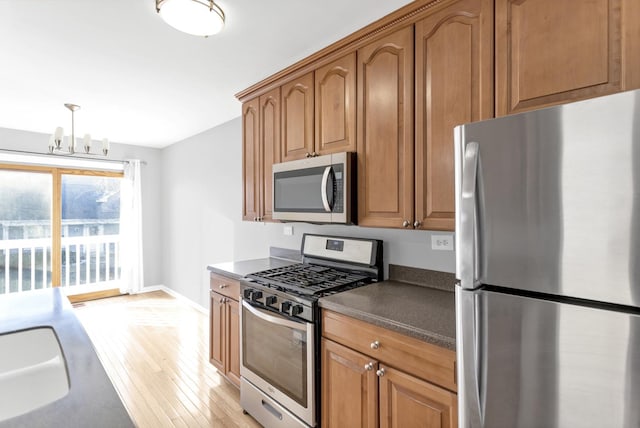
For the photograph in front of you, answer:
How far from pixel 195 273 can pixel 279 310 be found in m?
3.17

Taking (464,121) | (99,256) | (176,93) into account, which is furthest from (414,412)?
(99,256)

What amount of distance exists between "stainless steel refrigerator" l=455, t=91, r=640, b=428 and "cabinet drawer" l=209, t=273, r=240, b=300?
1.75 m

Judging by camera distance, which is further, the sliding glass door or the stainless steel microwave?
the sliding glass door

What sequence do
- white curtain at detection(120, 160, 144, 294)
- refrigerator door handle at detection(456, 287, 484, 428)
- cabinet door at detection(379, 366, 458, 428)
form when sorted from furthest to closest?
white curtain at detection(120, 160, 144, 294)
cabinet door at detection(379, 366, 458, 428)
refrigerator door handle at detection(456, 287, 484, 428)

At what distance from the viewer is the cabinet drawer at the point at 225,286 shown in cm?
238

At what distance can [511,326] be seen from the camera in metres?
0.86

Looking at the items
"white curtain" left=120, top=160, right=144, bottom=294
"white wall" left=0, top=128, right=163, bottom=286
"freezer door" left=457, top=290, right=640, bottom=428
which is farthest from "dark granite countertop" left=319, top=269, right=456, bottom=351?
"white wall" left=0, top=128, right=163, bottom=286

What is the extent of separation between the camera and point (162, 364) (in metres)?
3.00

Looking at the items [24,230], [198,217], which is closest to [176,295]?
[198,217]

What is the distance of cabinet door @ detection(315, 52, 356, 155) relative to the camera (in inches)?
76.8

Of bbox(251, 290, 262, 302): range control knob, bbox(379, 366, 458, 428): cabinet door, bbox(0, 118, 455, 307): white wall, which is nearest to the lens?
bbox(379, 366, 458, 428): cabinet door

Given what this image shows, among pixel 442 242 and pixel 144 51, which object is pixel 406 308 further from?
pixel 144 51

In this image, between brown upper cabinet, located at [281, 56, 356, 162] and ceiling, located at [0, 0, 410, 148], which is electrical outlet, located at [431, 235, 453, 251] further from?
ceiling, located at [0, 0, 410, 148]

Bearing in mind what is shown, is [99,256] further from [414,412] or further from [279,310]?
[414,412]
